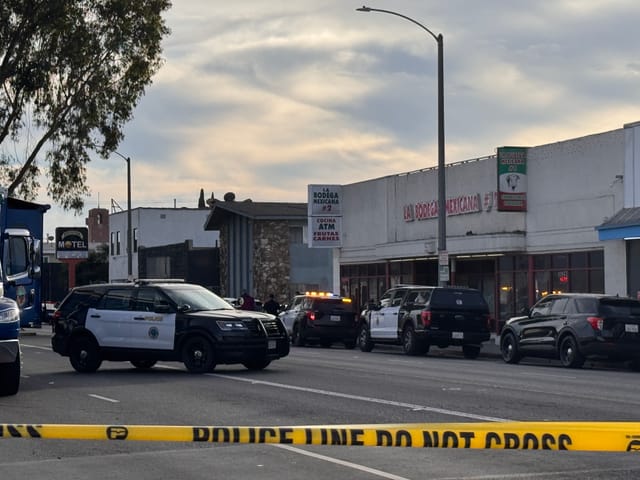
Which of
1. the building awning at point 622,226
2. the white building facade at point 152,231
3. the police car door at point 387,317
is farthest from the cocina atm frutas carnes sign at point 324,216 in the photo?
the white building facade at point 152,231

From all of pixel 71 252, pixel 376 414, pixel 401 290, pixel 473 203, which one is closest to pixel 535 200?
pixel 473 203

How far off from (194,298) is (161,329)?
3.10ft

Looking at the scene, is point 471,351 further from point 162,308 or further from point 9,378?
point 9,378

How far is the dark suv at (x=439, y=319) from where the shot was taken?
32812 millimetres

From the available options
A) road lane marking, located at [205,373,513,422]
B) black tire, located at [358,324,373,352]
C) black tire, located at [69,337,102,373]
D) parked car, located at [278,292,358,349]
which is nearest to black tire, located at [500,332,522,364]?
black tire, located at [358,324,373,352]

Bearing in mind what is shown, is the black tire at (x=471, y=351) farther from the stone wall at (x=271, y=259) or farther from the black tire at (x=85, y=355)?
the stone wall at (x=271, y=259)

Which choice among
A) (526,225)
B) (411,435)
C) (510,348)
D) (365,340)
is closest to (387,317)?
(365,340)

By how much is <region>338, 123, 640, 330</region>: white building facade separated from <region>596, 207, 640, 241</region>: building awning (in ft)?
0.12

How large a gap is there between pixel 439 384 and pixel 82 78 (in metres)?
33.0

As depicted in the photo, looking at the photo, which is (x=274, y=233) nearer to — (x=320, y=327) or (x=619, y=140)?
(x=320, y=327)

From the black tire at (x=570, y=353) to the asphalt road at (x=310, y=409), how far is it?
539mm

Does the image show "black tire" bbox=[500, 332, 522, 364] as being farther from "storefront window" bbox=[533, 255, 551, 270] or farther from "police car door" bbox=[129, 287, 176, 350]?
"police car door" bbox=[129, 287, 176, 350]

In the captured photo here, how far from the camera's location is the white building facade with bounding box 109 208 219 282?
83000 millimetres

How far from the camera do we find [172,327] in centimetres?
2358
